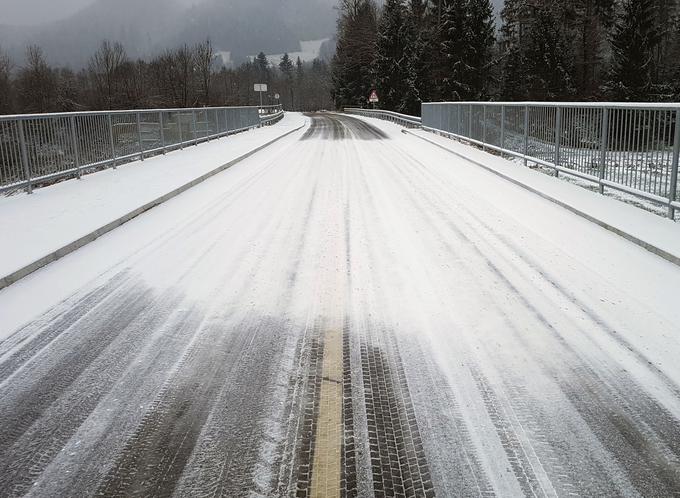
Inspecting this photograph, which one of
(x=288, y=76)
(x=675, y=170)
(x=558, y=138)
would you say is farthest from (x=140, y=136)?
(x=288, y=76)

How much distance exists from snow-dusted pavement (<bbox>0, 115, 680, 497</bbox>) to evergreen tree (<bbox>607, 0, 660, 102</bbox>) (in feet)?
123

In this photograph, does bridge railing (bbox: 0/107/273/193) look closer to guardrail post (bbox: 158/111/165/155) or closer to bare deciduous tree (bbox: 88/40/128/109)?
guardrail post (bbox: 158/111/165/155)

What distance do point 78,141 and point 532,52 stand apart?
46713mm

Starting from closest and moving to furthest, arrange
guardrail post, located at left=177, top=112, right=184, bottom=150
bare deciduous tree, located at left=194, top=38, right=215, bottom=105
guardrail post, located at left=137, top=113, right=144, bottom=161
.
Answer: guardrail post, located at left=137, top=113, right=144, bottom=161 → guardrail post, located at left=177, top=112, right=184, bottom=150 → bare deciduous tree, located at left=194, top=38, right=215, bottom=105

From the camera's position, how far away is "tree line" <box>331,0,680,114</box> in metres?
40.2

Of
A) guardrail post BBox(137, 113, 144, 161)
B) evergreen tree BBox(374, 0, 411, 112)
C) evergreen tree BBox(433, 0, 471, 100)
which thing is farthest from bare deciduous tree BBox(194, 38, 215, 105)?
guardrail post BBox(137, 113, 144, 161)

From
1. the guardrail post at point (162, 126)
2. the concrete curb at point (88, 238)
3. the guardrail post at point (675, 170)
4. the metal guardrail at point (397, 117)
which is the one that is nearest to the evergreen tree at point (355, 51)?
the metal guardrail at point (397, 117)

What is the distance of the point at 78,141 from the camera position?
12.9 metres

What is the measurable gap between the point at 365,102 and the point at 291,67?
125m

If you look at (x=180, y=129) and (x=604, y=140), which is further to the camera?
(x=180, y=129)

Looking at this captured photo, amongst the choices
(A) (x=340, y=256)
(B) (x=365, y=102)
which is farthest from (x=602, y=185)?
(B) (x=365, y=102)

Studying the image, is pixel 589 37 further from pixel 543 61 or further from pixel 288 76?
pixel 288 76

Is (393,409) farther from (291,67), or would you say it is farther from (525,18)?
(291,67)

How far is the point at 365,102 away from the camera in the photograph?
8031 cm
